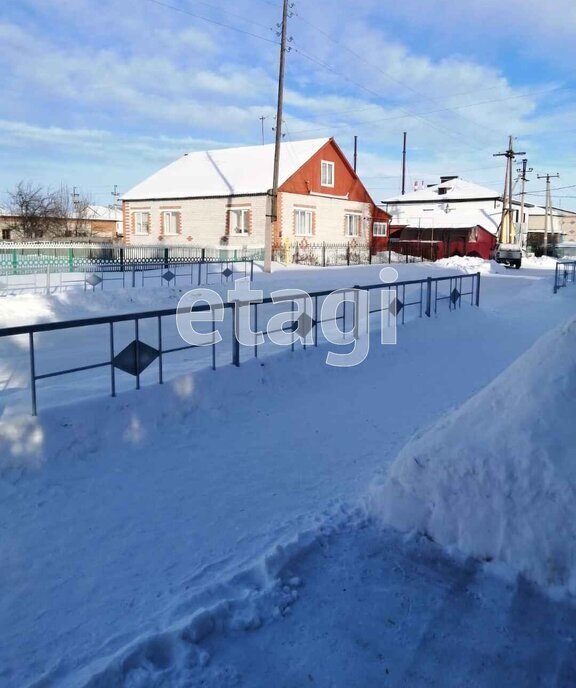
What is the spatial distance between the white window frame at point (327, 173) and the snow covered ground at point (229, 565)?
33.3m

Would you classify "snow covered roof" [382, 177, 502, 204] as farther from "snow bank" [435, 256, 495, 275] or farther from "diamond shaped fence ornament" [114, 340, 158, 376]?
"diamond shaped fence ornament" [114, 340, 158, 376]

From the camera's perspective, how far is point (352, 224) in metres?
41.8

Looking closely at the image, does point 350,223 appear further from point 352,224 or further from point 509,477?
point 509,477

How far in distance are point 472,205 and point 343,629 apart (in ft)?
209

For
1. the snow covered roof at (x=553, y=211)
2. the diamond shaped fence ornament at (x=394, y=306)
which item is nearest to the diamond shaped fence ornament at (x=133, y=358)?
the diamond shaped fence ornament at (x=394, y=306)

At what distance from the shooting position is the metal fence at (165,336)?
6289 mm

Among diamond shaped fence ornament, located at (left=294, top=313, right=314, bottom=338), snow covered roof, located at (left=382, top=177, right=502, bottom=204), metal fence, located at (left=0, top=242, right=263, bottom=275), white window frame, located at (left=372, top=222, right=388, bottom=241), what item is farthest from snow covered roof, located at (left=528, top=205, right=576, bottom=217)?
diamond shaped fence ornament, located at (left=294, top=313, right=314, bottom=338)

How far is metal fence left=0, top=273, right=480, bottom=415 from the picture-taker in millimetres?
6289

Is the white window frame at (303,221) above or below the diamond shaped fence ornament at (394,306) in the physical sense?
above

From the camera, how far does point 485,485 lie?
12.6ft

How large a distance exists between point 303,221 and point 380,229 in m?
8.47

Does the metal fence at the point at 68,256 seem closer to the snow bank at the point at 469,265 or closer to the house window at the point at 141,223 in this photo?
the house window at the point at 141,223

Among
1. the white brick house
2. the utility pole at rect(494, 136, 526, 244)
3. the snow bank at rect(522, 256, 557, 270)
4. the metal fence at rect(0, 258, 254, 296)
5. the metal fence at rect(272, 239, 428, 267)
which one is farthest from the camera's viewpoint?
the utility pole at rect(494, 136, 526, 244)

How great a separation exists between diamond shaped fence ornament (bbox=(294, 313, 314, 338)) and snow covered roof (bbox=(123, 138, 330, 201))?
90.4 feet
